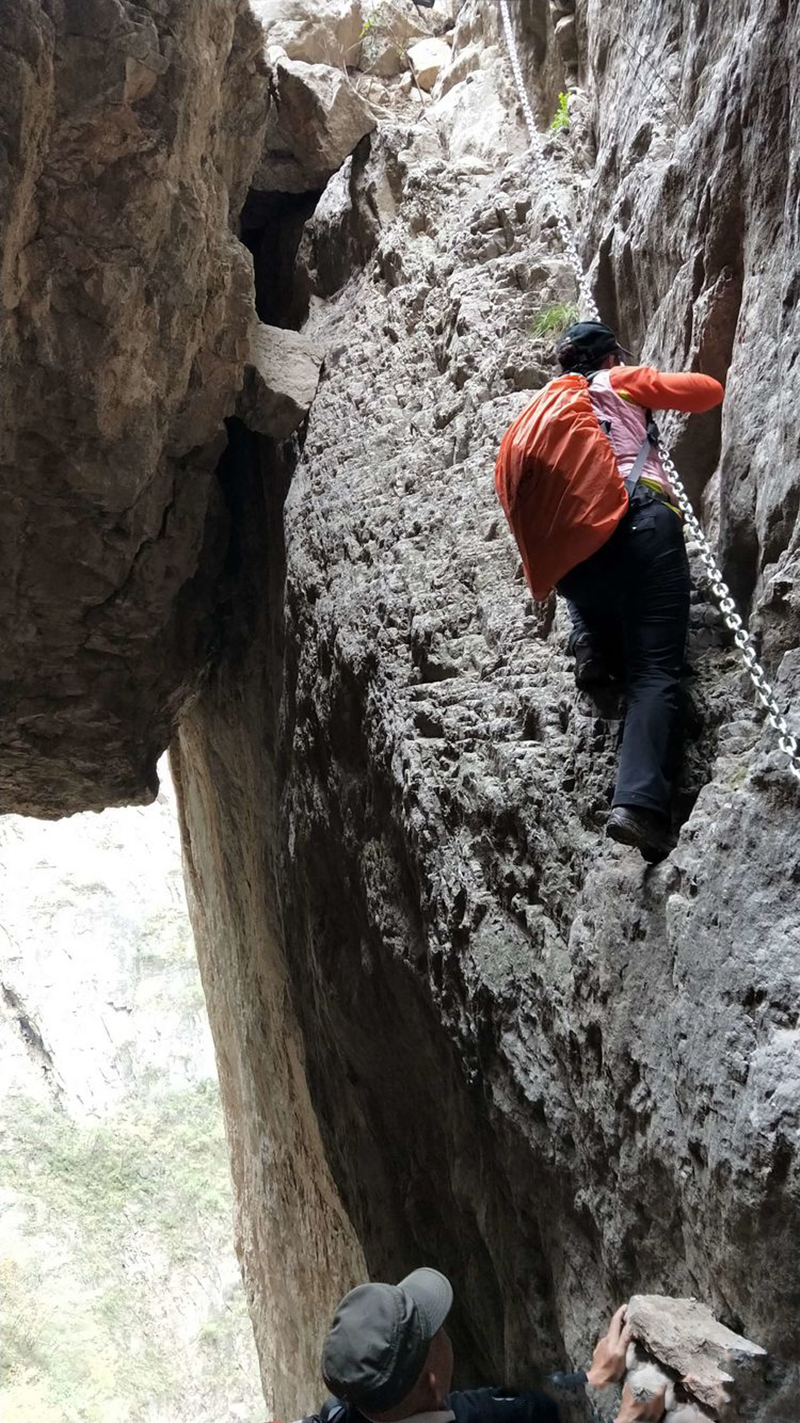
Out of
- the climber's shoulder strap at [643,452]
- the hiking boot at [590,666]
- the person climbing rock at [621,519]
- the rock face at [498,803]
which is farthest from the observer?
the hiking boot at [590,666]

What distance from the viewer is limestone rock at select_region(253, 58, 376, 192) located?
6594mm

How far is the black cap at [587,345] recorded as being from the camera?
3191 millimetres

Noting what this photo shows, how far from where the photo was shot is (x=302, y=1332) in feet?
23.3

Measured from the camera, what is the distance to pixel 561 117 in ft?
16.2

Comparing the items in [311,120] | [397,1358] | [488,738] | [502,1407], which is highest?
[311,120]

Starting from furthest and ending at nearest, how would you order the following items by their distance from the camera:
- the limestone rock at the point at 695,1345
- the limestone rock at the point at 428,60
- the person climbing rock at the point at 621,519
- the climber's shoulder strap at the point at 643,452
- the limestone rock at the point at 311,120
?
1. the limestone rock at the point at 428,60
2. the limestone rock at the point at 311,120
3. the climber's shoulder strap at the point at 643,452
4. the person climbing rock at the point at 621,519
5. the limestone rock at the point at 695,1345

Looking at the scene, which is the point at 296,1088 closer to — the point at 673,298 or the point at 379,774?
the point at 379,774

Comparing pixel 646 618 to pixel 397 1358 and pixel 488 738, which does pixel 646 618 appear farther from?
pixel 397 1358

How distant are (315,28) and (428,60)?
76 cm

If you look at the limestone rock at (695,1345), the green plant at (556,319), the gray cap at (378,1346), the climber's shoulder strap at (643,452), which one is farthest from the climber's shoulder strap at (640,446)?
the gray cap at (378,1346)

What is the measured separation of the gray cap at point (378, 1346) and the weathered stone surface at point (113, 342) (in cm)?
372

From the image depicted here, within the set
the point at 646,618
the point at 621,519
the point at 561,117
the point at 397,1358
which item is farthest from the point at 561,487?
the point at 561,117

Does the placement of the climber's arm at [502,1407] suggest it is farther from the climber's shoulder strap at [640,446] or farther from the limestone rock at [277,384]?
the limestone rock at [277,384]

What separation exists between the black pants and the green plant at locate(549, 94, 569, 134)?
2.86m
